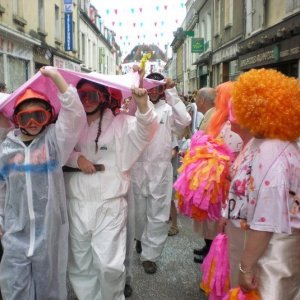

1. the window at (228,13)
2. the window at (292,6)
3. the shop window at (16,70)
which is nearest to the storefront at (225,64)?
the window at (228,13)

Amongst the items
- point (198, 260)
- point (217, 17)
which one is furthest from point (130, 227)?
point (217, 17)

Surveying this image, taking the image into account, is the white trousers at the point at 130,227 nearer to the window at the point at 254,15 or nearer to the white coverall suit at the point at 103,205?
the white coverall suit at the point at 103,205

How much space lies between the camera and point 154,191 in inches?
175

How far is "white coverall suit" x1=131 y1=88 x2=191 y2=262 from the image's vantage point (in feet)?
14.6

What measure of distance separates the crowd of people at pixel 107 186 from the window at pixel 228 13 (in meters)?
14.8

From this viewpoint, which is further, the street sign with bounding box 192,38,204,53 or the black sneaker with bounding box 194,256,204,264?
the street sign with bounding box 192,38,204,53

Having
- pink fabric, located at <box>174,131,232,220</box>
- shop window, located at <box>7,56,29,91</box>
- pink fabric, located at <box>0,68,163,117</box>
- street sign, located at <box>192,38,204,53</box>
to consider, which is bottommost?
pink fabric, located at <box>174,131,232,220</box>

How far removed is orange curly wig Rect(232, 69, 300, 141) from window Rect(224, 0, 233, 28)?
52.1 feet

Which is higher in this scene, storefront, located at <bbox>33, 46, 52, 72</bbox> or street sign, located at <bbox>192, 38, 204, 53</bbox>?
street sign, located at <bbox>192, 38, 204, 53</bbox>

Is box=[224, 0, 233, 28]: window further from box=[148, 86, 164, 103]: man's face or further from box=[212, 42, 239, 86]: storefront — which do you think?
box=[148, 86, 164, 103]: man's face

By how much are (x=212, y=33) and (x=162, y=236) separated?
1845cm

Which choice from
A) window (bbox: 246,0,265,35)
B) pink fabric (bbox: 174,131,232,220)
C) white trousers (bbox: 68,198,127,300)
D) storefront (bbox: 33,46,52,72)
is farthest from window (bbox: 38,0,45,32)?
white trousers (bbox: 68,198,127,300)

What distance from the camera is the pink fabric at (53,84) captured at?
2.87m

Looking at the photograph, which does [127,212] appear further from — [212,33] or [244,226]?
[212,33]
